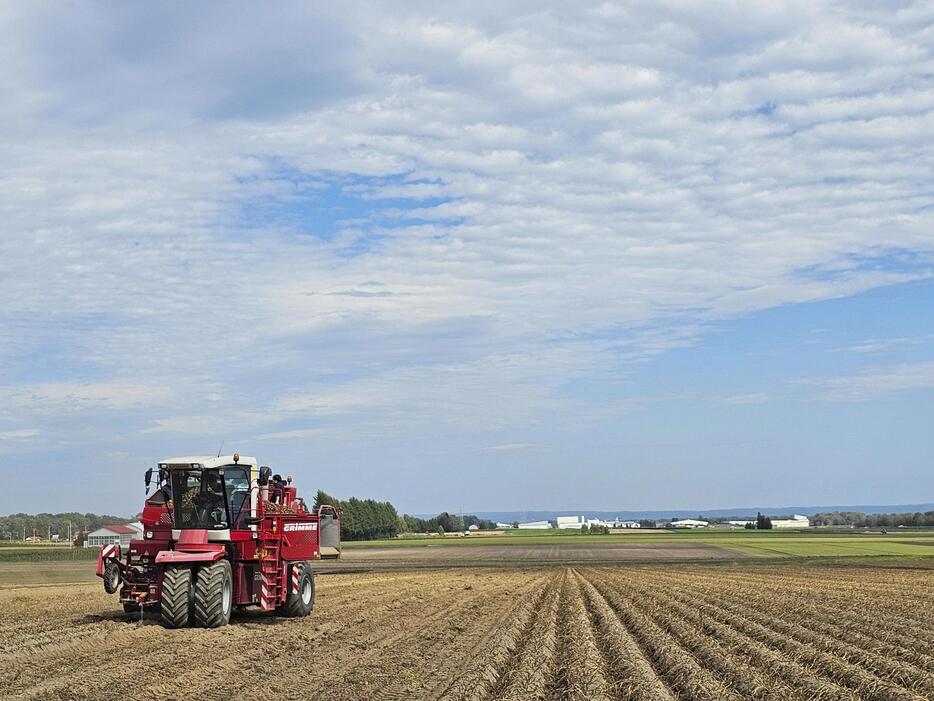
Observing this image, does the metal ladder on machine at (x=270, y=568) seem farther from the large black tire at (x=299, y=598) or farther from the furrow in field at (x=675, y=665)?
the furrow in field at (x=675, y=665)

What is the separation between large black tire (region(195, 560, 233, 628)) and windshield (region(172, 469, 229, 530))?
1.57 metres

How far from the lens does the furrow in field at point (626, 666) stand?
1174 cm

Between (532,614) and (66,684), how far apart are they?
41.8ft

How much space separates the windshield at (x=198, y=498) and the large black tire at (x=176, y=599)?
1.86 m

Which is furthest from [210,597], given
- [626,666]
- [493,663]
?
[626,666]

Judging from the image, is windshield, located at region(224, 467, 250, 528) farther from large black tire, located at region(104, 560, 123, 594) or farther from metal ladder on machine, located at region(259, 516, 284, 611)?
large black tire, located at region(104, 560, 123, 594)

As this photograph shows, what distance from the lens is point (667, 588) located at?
107 feet

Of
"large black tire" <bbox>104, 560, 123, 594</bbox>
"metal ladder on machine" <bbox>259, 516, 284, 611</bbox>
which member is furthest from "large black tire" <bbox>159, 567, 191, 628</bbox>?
"large black tire" <bbox>104, 560, 123, 594</bbox>

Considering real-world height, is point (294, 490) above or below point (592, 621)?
above

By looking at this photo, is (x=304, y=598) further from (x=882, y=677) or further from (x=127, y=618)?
(x=882, y=677)

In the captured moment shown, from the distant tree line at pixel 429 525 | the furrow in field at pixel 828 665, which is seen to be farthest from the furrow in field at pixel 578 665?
the distant tree line at pixel 429 525

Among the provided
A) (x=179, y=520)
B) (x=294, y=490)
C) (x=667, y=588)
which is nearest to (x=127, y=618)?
(x=179, y=520)

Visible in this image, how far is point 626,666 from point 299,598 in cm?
1019

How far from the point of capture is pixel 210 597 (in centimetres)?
1861
